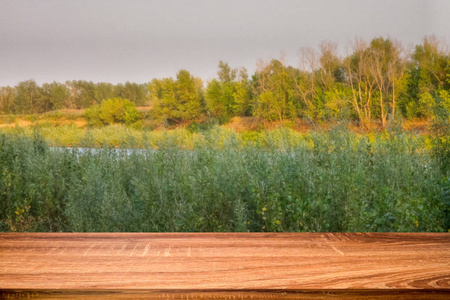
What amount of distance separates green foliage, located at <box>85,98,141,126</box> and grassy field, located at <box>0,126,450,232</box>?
0.11m

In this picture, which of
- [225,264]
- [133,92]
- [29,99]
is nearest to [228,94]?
[133,92]

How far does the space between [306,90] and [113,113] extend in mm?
1583

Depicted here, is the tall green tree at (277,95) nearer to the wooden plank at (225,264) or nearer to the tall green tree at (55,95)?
the tall green tree at (55,95)

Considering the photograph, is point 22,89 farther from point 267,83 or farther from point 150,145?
point 267,83

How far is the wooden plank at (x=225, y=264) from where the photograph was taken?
822 mm

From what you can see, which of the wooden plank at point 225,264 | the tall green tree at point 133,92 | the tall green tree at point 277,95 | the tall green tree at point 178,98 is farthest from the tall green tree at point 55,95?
the wooden plank at point 225,264

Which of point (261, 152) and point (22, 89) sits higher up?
point (22, 89)

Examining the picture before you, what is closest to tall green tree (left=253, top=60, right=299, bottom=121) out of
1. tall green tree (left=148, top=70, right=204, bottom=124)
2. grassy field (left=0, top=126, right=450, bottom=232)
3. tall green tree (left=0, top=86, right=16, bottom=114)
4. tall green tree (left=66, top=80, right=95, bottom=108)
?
grassy field (left=0, top=126, right=450, bottom=232)

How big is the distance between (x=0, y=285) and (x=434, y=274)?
90cm

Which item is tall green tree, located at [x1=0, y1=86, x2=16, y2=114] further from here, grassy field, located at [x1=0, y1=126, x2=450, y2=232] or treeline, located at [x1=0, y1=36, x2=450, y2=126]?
grassy field, located at [x1=0, y1=126, x2=450, y2=232]

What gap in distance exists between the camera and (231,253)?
3.29ft

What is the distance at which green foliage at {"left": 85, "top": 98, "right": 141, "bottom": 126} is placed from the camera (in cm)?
341

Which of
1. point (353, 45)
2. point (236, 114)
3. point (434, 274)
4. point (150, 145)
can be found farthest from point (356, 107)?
point (434, 274)

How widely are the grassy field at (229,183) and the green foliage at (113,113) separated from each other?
0.11 m
